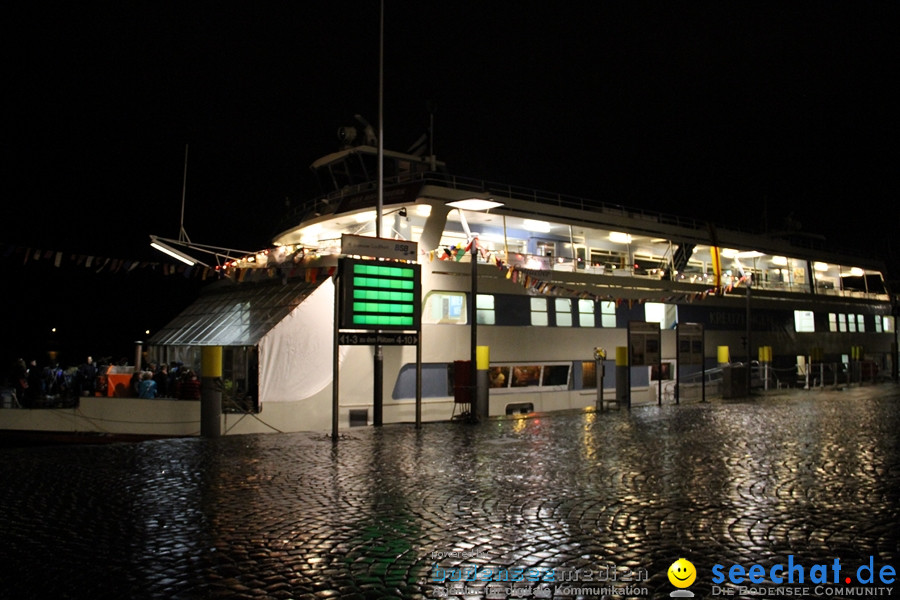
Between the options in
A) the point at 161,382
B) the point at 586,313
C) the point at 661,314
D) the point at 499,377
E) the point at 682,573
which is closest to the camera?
the point at 682,573

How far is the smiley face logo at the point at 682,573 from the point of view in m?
5.72

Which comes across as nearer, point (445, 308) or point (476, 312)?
point (476, 312)

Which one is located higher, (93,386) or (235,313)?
(235,313)

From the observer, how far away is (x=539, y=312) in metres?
22.9

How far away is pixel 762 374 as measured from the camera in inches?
1193

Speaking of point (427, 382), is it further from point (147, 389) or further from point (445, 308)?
point (147, 389)

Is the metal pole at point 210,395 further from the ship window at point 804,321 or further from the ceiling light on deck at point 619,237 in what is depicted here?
the ship window at point 804,321

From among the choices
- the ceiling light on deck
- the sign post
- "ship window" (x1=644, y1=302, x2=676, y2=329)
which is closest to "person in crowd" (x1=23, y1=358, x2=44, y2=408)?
the sign post

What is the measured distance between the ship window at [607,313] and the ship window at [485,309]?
5444mm

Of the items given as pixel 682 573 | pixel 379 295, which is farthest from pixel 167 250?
pixel 682 573

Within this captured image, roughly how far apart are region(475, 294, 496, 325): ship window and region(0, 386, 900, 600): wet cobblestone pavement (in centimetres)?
703

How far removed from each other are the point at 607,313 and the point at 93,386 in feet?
55.9

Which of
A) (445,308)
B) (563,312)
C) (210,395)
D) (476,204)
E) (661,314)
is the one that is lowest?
(210,395)

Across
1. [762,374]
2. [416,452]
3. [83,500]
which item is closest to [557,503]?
[416,452]
